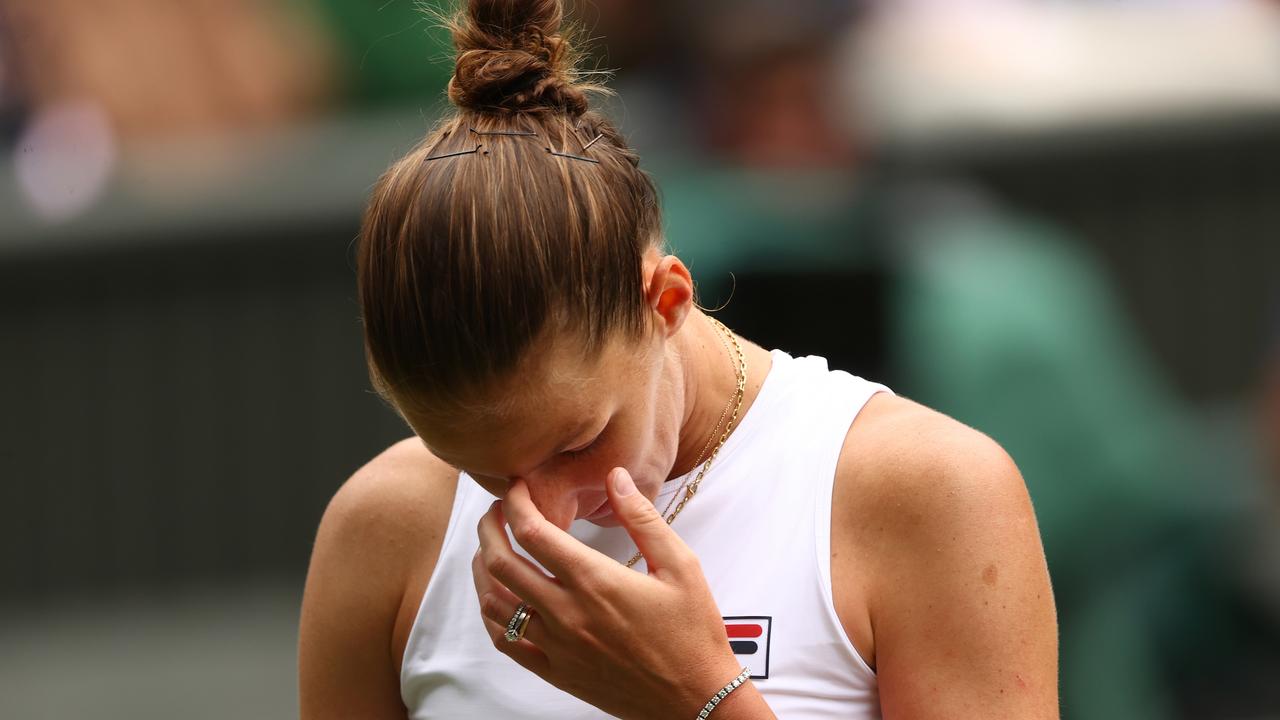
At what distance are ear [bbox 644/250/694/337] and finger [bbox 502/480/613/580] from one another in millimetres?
293

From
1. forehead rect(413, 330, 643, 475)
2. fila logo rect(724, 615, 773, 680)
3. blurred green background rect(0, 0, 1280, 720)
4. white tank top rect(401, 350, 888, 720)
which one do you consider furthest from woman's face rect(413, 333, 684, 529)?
blurred green background rect(0, 0, 1280, 720)

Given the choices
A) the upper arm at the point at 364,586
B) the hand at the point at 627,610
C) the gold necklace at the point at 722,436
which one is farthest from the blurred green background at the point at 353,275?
the hand at the point at 627,610

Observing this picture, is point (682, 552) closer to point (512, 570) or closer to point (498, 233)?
point (512, 570)

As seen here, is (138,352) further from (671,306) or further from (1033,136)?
(671,306)

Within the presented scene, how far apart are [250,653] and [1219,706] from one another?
318 cm

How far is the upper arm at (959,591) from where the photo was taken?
2.04 meters

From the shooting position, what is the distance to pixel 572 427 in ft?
6.79

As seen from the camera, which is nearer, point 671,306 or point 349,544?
point 671,306

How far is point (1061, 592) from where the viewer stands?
5.01m

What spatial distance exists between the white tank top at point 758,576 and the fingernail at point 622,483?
182mm

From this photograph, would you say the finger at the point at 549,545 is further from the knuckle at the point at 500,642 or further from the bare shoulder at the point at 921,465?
the bare shoulder at the point at 921,465

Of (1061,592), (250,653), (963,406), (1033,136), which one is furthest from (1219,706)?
(250,653)

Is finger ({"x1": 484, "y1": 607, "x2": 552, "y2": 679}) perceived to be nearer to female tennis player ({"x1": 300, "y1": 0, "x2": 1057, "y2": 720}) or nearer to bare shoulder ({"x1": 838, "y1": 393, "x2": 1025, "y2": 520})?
female tennis player ({"x1": 300, "y1": 0, "x2": 1057, "y2": 720})

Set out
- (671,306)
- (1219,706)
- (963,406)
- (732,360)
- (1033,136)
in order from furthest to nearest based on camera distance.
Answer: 1. (1033,136)
2. (1219,706)
3. (963,406)
4. (732,360)
5. (671,306)
